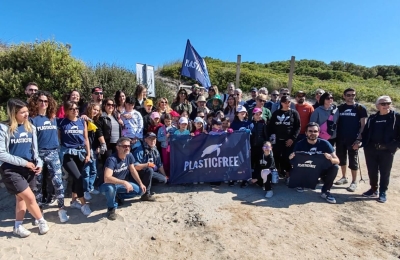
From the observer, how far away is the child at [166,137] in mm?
6066

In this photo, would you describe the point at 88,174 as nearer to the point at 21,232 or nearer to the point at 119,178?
the point at 119,178

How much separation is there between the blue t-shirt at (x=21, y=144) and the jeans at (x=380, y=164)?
618 cm

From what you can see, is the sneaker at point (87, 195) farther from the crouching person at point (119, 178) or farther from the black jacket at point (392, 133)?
the black jacket at point (392, 133)

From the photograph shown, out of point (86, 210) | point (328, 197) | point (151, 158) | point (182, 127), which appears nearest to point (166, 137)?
point (182, 127)

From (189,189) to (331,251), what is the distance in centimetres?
304

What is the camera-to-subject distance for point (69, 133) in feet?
15.7

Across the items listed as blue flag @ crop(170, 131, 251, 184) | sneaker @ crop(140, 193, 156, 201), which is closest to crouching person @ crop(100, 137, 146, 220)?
sneaker @ crop(140, 193, 156, 201)

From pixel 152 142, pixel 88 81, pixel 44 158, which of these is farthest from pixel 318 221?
pixel 88 81

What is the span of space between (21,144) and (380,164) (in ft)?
21.1

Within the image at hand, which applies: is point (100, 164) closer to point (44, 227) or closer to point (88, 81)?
point (44, 227)

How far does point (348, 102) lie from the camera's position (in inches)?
241

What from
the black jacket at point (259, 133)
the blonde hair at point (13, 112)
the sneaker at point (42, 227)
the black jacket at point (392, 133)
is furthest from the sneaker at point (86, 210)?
the black jacket at point (392, 133)

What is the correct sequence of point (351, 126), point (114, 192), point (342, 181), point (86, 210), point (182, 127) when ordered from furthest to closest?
point (342, 181)
point (182, 127)
point (351, 126)
point (86, 210)
point (114, 192)

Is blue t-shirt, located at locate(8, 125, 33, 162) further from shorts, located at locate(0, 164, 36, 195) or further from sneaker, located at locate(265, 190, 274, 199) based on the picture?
sneaker, located at locate(265, 190, 274, 199)
